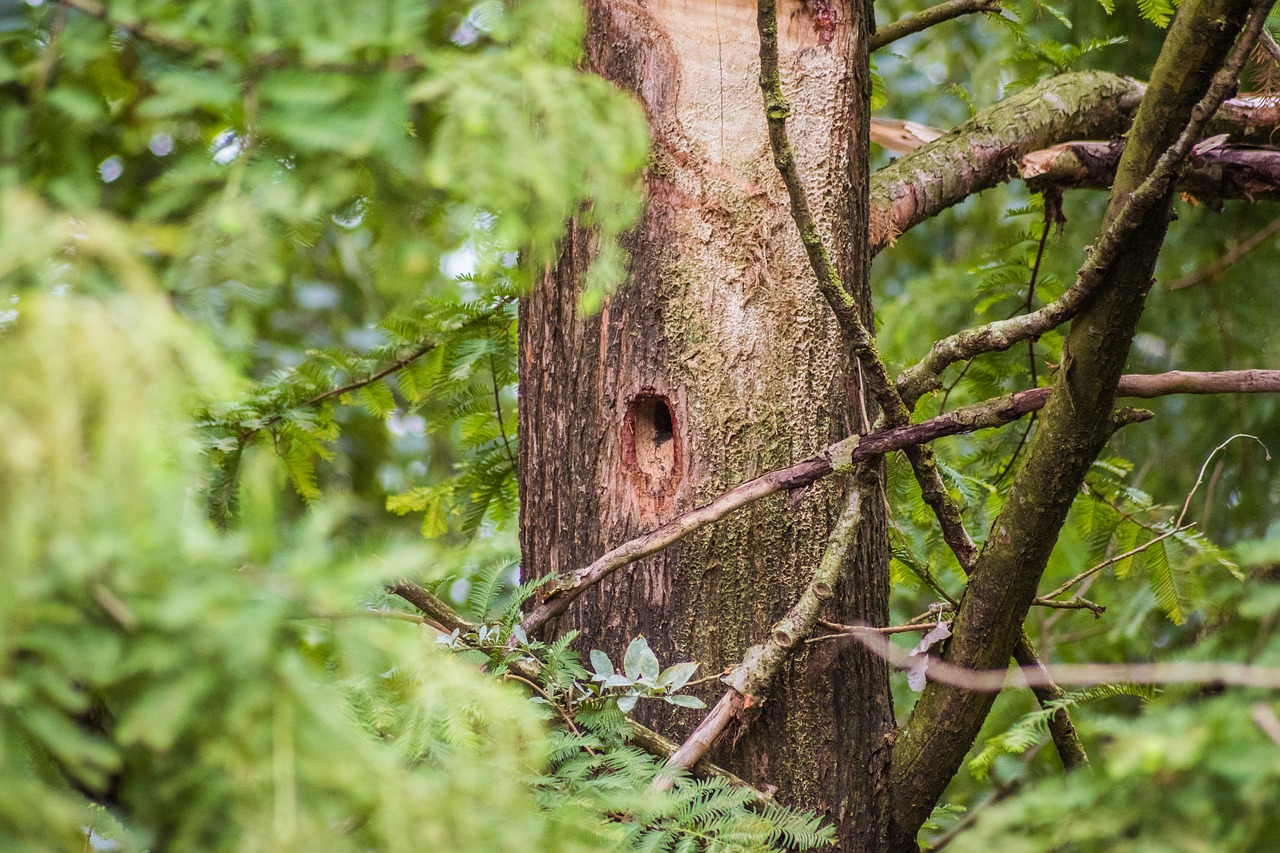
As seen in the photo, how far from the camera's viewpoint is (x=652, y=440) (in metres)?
2.00

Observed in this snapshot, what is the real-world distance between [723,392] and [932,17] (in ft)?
3.67

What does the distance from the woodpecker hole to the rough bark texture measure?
2.01ft

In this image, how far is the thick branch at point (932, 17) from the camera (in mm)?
2297

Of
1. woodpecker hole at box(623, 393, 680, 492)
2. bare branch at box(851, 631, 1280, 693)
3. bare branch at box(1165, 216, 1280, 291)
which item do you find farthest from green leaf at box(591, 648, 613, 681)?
bare branch at box(1165, 216, 1280, 291)

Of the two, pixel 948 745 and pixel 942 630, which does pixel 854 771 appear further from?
pixel 942 630

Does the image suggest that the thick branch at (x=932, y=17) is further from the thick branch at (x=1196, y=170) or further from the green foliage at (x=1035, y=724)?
the green foliage at (x=1035, y=724)

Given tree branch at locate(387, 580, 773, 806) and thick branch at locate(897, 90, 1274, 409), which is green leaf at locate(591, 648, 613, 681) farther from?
thick branch at locate(897, 90, 1274, 409)

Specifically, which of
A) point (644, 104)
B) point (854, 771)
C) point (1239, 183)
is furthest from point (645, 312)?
point (1239, 183)

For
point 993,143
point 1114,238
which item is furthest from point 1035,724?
point 993,143

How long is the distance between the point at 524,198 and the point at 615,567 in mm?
750

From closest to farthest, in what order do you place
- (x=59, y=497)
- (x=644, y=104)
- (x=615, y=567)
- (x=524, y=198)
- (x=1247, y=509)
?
(x=59, y=497), (x=524, y=198), (x=615, y=567), (x=644, y=104), (x=1247, y=509)

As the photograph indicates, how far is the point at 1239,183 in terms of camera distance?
7.83 ft

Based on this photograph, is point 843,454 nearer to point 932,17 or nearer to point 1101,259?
point 1101,259

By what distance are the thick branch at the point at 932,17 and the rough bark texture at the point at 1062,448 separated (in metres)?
0.88
